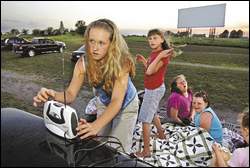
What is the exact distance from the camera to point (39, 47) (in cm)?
188

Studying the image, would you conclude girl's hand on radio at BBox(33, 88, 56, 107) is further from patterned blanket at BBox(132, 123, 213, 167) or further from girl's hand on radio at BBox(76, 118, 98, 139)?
patterned blanket at BBox(132, 123, 213, 167)

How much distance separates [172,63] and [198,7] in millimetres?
983

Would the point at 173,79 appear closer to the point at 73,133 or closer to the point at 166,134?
the point at 166,134

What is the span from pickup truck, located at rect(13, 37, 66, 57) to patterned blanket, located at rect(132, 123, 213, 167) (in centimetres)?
94

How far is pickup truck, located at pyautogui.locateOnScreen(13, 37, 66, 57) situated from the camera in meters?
1.76

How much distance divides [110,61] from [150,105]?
0.98 m

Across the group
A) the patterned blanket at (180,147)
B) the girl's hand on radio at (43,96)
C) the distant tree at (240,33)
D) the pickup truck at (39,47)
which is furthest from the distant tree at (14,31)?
the patterned blanket at (180,147)

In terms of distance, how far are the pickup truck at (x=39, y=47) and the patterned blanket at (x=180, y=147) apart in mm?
937

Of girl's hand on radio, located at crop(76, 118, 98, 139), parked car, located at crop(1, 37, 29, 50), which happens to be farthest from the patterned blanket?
parked car, located at crop(1, 37, 29, 50)

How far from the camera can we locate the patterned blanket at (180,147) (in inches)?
85.1

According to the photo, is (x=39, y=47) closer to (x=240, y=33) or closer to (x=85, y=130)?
(x=85, y=130)

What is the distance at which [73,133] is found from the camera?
1466 millimetres

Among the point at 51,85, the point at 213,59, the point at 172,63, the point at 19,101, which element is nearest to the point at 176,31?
the point at 213,59

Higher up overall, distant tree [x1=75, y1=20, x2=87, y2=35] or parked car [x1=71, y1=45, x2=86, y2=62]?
distant tree [x1=75, y1=20, x2=87, y2=35]
